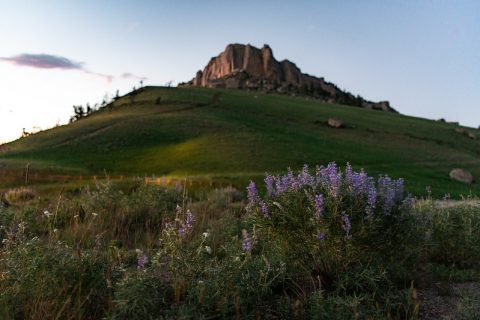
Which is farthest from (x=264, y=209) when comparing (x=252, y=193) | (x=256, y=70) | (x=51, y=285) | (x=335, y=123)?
(x=256, y=70)

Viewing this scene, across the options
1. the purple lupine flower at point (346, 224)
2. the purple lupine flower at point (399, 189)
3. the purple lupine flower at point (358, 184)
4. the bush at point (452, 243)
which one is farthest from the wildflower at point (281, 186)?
the bush at point (452, 243)

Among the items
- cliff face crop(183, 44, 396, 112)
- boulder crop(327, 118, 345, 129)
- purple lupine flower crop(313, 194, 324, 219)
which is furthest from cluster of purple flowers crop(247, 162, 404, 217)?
cliff face crop(183, 44, 396, 112)

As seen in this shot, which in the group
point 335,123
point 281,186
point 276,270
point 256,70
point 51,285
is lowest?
point 51,285

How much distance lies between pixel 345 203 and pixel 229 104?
189ft

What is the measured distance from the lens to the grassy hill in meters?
35.7

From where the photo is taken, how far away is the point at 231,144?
137 feet

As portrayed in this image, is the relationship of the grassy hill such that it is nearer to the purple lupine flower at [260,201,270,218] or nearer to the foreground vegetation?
the foreground vegetation

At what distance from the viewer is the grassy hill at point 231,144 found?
3569 cm

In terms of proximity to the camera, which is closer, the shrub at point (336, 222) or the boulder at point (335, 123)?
the shrub at point (336, 222)

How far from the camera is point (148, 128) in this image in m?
46.9

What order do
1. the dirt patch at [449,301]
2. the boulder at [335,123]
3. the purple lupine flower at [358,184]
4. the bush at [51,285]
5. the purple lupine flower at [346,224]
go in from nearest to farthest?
the bush at [51,285], the dirt patch at [449,301], the purple lupine flower at [346,224], the purple lupine flower at [358,184], the boulder at [335,123]

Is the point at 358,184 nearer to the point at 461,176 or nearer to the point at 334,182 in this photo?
the point at 334,182

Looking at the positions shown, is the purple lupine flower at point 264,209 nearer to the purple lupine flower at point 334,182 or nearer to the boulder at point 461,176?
the purple lupine flower at point 334,182

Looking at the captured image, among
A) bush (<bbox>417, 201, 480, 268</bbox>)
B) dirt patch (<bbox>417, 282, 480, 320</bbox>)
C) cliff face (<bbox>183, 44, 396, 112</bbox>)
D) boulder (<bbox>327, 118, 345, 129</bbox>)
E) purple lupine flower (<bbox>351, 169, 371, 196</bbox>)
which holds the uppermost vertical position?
cliff face (<bbox>183, 44, 396, 112</bbox>)
